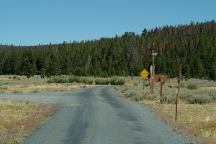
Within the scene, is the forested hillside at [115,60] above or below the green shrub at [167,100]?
above

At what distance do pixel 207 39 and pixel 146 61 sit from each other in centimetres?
2386

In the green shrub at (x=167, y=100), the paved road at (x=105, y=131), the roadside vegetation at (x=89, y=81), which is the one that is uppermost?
the roadside vegetation at (x=89, y=81)

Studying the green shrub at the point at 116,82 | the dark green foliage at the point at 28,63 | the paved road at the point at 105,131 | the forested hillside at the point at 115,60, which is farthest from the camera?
the forested hillside at the point at 115,60

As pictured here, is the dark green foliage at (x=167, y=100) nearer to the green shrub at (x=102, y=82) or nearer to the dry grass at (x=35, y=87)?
the dry grass at (x=35, y=87)

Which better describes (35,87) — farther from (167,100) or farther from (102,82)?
(167,100)

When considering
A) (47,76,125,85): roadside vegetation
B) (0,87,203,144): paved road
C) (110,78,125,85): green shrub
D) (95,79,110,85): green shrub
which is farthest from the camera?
(95,79,110,85): green shrub

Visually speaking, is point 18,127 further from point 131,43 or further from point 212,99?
point 131,43

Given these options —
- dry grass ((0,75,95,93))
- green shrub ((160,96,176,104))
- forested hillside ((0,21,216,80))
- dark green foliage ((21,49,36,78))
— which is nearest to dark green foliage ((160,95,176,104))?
green shrub ((160,96,176,104))

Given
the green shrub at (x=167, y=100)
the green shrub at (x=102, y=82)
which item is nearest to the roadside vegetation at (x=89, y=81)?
the green shrub at (x=102, y=82)

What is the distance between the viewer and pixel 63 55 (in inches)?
6978

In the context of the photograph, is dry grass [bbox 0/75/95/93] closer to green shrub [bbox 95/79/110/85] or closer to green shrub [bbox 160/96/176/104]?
green shrub [bbox 95/79/110/85]

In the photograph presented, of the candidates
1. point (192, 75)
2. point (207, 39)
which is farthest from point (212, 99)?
point (207, 39)

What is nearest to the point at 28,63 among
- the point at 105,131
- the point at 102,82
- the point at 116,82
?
the point at 102,82

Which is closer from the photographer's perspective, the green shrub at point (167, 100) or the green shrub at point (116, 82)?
the green shrub at point (167, 100)
